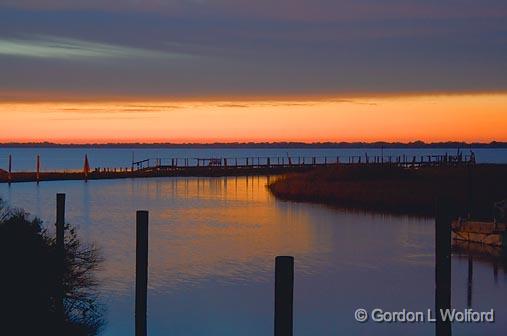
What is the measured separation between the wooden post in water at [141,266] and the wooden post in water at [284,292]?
627 centimetres

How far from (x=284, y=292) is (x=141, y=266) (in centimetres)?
671

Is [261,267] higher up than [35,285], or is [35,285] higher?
[35,285]

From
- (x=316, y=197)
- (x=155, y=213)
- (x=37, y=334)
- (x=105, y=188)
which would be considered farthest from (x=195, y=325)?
(x=105, y=188)

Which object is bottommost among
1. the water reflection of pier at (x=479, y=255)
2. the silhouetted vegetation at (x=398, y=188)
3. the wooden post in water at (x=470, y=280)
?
the wooden post in water at (x=470, y=280)

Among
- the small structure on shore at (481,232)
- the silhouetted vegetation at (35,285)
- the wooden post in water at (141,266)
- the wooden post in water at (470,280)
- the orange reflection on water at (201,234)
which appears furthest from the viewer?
the small structure on shore at (481,232)

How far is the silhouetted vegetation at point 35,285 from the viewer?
15.1 m

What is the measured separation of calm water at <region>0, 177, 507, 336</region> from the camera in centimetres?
2380

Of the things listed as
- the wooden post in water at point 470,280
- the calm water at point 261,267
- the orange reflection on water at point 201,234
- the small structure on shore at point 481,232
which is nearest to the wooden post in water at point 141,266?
the calm water at point 261,267

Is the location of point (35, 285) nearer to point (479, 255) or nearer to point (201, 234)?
point (479, 255)

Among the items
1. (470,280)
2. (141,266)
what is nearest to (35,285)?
(141,266)

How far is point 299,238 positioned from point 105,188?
121ft

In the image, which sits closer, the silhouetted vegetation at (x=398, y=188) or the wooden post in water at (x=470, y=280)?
the wooden post in water at (x=470, y=280)

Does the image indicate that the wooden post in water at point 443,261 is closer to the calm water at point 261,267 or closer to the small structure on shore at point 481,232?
the calm water at point 261,267

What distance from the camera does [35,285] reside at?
15.9 metres
